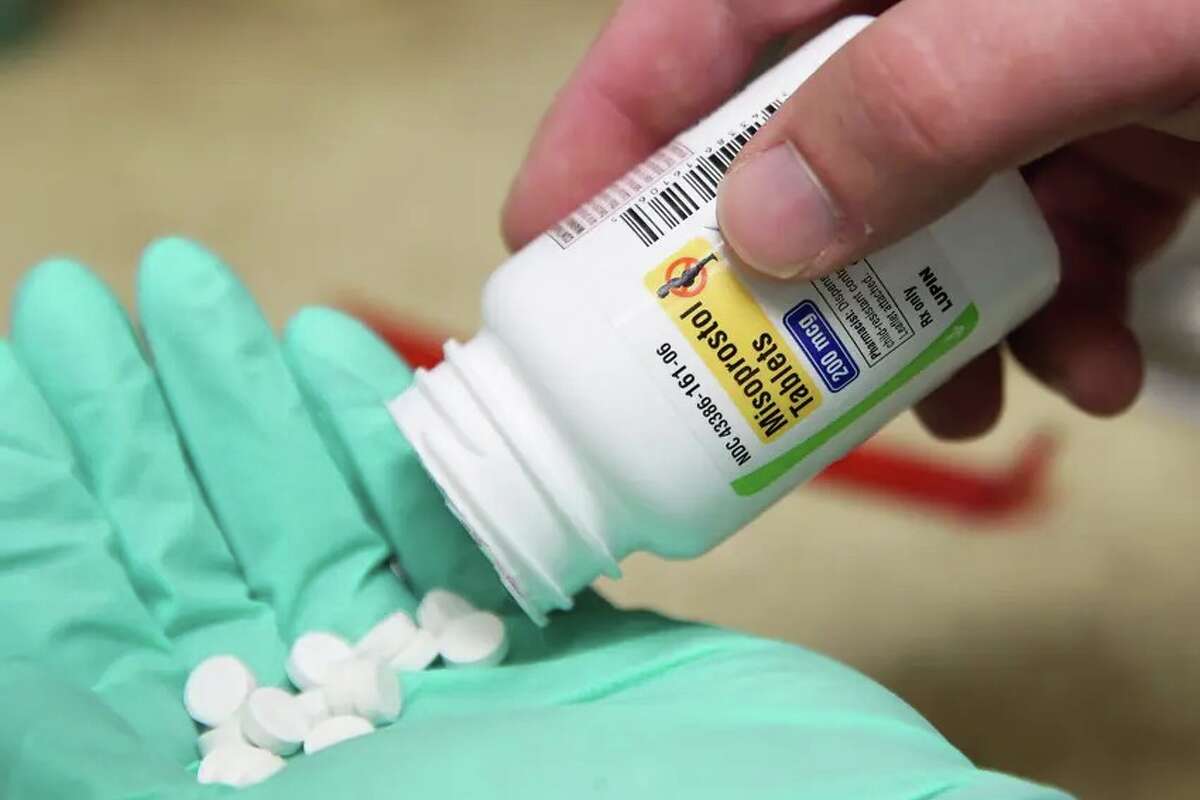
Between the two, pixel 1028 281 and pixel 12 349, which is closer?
pixel 1028 281

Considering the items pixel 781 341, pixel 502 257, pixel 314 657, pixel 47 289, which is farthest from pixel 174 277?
pixel 502 257

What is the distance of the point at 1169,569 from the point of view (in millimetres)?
786

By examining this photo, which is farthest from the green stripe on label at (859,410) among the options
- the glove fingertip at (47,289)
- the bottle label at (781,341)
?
the glove fingertip at (47,289)

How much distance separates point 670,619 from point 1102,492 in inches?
17.4

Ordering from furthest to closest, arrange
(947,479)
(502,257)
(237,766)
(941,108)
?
(502,257) < (947,479) < (237,766) < (941,108)

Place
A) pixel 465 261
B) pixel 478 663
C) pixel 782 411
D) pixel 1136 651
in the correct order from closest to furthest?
1. pixel 782 411
2. pixel 478 663
3. pixel 1136 651
4. pixel 465 261

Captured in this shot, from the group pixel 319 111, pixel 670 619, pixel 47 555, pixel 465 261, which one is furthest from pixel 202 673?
pixel 319 111

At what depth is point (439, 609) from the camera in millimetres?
523

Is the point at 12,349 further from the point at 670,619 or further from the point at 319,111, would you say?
the point at 319,111

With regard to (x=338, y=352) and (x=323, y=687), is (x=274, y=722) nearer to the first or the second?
(x=323, y=687)

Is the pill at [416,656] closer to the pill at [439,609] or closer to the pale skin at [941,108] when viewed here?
the pill at [439,609]

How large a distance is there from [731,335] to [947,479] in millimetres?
490

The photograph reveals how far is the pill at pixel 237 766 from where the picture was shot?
456mm

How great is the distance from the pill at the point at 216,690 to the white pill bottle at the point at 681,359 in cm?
14
